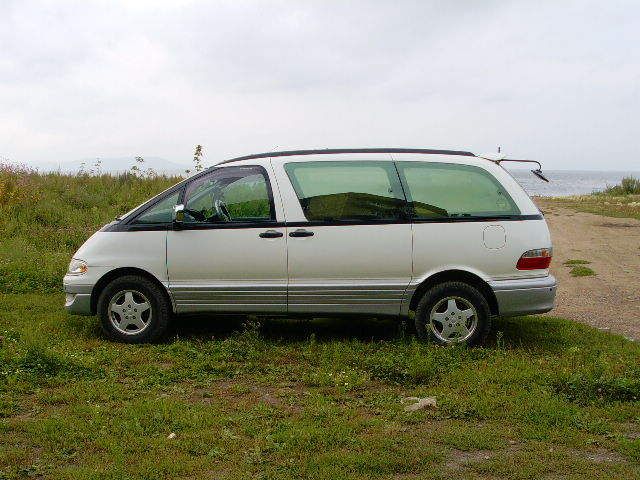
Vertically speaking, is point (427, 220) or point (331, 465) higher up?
point (427, 220)

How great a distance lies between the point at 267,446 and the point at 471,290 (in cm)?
324

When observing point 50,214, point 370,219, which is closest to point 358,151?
point 370,219

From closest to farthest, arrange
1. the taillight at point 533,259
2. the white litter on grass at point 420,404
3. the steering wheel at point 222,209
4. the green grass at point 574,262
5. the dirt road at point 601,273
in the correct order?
the white litter on grass at point 420,404 < the taillight at point 533,259 < the steering wheel at point 222,209 < the dirt road at point 601,273 < the green grass at point 574,262

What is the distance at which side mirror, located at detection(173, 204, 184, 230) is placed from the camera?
768 cm

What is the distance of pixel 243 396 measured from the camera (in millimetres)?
6129

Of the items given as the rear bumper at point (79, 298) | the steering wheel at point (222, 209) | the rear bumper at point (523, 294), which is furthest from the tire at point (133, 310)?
the rear bumper at point (523, 294)

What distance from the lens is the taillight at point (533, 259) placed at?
292 inches

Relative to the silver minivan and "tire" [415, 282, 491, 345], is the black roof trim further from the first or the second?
"tire" [415, 282, 491, 345]

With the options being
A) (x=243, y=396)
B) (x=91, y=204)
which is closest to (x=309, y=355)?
(x=243, y=396)

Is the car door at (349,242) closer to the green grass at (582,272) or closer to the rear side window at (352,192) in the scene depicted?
the rear side window at (352,192)

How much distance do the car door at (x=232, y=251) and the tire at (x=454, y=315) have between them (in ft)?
4.69

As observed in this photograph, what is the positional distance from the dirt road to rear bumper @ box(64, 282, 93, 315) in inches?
227

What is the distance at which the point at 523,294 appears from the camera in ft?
24.4

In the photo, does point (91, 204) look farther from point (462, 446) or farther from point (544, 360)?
point (462, 446)
